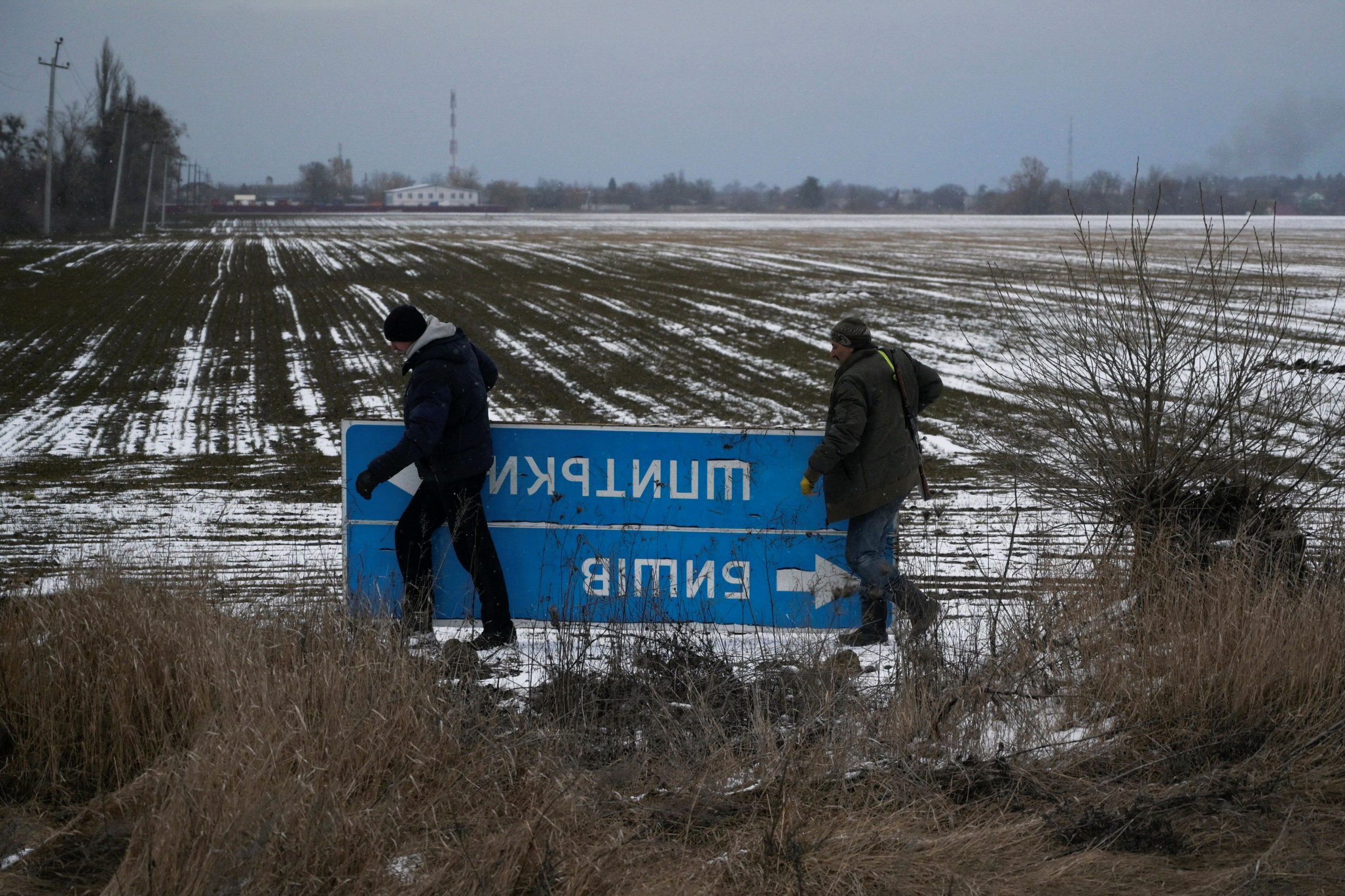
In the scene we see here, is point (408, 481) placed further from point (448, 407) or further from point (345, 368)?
point (345, 368)

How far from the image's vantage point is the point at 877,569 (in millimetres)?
5938

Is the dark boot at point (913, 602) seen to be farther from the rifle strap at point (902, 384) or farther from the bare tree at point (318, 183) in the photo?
the bare tree at point (318, 183)

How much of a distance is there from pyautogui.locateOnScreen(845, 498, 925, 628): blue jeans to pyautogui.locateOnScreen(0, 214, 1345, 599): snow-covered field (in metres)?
0.42

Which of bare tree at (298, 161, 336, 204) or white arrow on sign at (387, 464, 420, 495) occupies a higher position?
bare tree at (298, 161, 336, 204)

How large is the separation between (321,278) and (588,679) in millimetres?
31281

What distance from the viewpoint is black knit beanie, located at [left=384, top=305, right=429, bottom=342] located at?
5808mm

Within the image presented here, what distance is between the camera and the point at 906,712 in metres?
4.62

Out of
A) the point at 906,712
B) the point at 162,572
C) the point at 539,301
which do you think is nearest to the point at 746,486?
the point at 906,712

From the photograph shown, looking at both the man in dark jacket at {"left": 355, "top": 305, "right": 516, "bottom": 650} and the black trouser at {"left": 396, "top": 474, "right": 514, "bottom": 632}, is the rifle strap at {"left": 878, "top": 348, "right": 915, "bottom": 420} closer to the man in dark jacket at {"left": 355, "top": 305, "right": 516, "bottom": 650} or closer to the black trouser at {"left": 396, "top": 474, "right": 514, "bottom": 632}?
the man in dark jacket at {"left": 355, "top": 305, "right": 516, "bottom": 650}

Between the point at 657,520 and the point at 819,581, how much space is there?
90cm

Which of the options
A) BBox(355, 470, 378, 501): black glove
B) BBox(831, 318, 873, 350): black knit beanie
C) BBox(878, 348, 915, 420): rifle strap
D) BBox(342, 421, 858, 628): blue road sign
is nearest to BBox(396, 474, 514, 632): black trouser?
BBox(342, 421, 858, 628): blue road sign

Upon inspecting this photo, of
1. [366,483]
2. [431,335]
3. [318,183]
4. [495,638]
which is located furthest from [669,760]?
[318,183]

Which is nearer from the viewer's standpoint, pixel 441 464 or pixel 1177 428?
pixel 441 464

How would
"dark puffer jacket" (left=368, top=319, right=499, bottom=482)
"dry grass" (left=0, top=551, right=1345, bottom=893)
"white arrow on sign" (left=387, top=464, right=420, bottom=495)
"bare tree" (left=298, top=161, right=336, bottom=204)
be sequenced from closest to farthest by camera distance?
"dry grass" (left=0, top=551, right=1345, bottom=893) < "dark puffer jacket" (left=368, top=319, right=499, bottom=482) < "white arrow on sign" (left=387, top=464, right=420, bottom=495) < "bare tree" (left=298, top=161, right=336, bottom=204)
